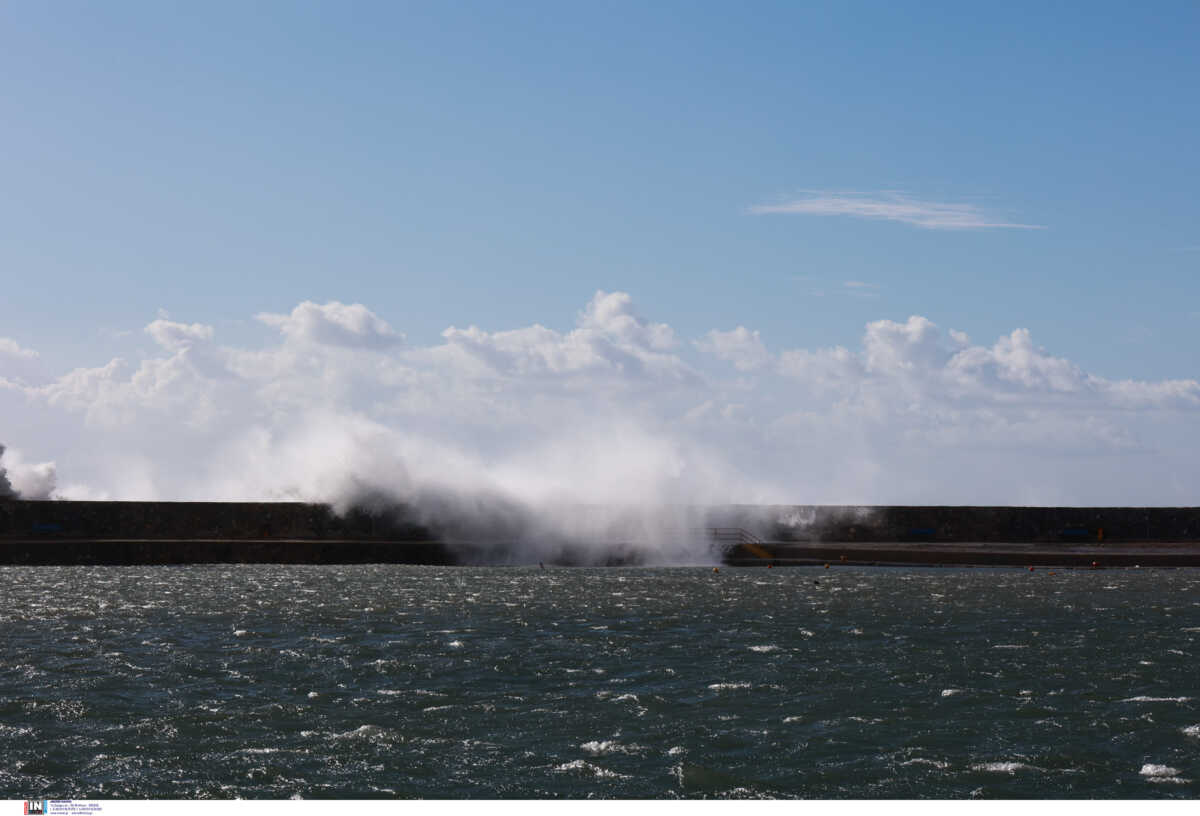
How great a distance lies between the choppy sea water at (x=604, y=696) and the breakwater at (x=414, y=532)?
51.2 ft

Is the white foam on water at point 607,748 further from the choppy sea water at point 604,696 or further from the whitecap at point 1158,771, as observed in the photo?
the whitecap at point 1158,771

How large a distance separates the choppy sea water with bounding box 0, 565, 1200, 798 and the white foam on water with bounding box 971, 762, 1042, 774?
A: 0.04 meters

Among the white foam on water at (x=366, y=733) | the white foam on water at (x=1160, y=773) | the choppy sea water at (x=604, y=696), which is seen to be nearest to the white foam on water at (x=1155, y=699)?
the choppy sea water at (x=604, y=696)

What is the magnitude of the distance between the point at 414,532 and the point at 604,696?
3483 cm

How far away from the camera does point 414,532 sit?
50.6 m

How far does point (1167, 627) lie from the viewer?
80.1ft

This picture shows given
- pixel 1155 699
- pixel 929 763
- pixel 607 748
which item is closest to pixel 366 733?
pixel 607 748

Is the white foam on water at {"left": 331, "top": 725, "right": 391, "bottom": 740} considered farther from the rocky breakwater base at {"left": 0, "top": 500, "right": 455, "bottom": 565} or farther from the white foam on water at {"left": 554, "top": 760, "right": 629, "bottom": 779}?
the rocky breakwater base at {"left": 0, "top": 500, "right": 455, "bottom": 565}

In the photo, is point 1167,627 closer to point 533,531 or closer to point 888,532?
point 888,532

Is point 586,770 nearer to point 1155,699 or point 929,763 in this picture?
point 929,763

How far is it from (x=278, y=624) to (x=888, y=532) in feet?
98.1

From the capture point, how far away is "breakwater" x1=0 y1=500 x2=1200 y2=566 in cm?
4722

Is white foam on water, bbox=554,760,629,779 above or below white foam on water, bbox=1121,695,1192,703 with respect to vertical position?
below

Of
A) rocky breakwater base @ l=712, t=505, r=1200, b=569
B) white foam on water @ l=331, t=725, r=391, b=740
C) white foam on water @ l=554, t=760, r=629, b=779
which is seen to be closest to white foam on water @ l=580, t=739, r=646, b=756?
white foam on water @ l=554, t=760, r=629, b=779
